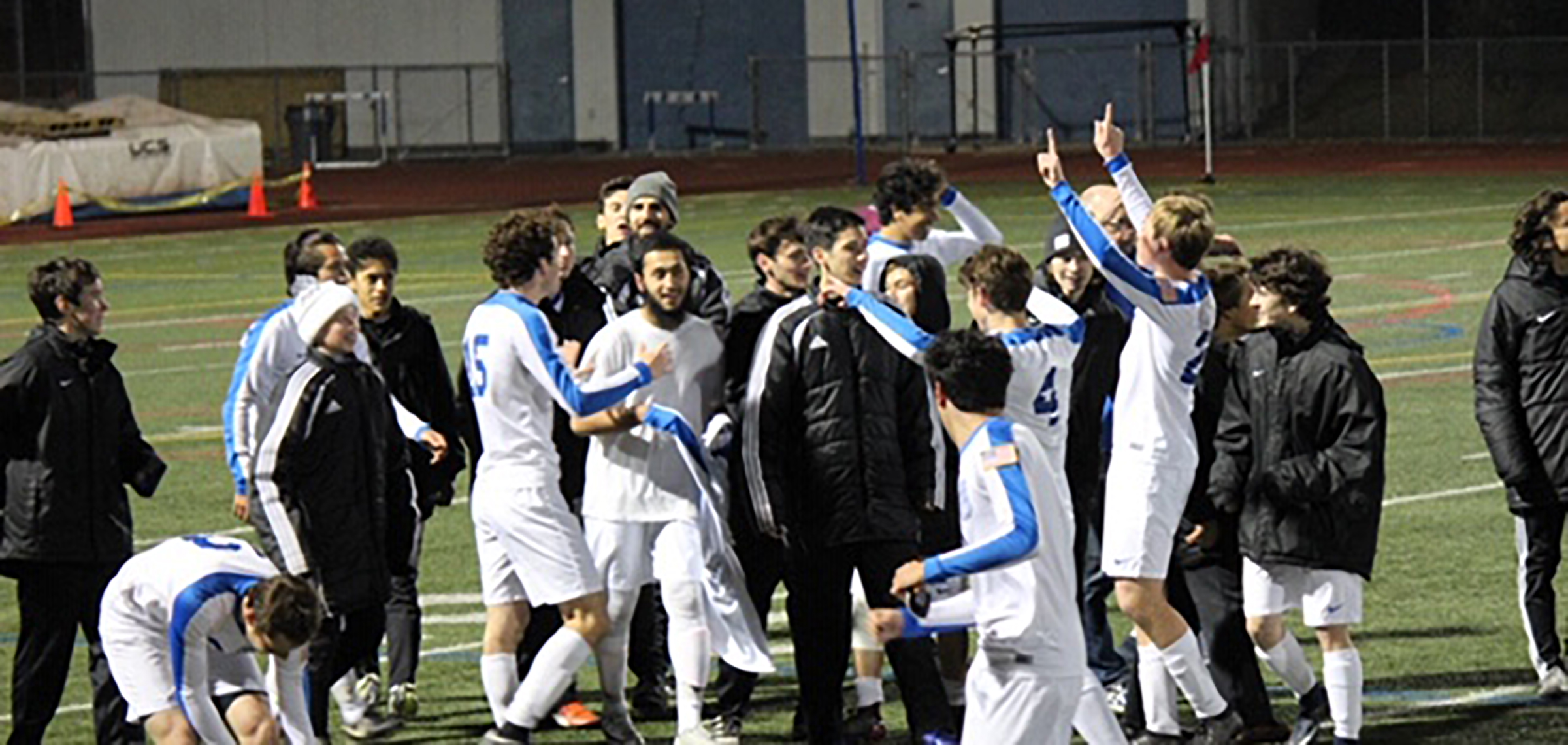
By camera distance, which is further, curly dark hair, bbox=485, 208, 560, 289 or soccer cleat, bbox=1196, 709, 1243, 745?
curly dark hair, bbox=485, 208, 560, 289

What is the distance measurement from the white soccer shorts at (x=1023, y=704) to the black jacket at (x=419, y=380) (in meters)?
4.02

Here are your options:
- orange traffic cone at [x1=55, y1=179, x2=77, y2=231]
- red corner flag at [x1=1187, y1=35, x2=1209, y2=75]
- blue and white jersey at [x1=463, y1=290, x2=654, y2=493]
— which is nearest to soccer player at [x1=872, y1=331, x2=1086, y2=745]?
blue and white jersey at [x1=463, y1=290, x2=654, y2=493]

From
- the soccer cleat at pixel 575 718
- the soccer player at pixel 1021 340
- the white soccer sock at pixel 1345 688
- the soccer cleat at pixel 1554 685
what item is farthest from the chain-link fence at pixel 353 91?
the white soccer sock at pixel 1345 688

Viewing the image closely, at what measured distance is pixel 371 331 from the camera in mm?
12031

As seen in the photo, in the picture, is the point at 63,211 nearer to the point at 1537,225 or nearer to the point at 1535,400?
the point at 1535,400

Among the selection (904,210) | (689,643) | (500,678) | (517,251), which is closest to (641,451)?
(689,643)

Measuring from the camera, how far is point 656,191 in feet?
38.9

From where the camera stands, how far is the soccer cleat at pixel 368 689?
11.5m

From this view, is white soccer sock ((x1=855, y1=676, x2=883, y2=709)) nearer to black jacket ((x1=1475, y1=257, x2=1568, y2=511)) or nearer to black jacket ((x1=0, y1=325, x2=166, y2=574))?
black jacket ((x1=1475, y1=257, x2=1568, y2=511))

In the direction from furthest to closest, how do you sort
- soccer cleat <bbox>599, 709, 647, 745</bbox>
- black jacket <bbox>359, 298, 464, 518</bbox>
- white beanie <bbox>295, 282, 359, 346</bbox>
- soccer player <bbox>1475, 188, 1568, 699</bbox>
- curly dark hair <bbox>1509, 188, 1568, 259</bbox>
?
1. black jacket <bbox>359, 298, 464, 518</bbox>
2. soccer player <bbox>1475, 188, 1568, 699</bbox>
3. curly dark hair <bbox>1509, 188, 1568, 259</bbox>
4. soccer cleat <bbox>599, 709, 647, 745</bbox>
5. white beanie <bbox>295, 282, 359, 346</bbox>

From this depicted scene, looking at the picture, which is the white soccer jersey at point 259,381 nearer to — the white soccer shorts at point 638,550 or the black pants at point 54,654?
the black pants at point 54,654

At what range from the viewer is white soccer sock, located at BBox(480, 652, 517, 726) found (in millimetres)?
10680

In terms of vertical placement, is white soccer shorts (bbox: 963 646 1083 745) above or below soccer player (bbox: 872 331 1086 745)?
below

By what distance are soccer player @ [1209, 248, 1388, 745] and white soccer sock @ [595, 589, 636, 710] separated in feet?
7.27
